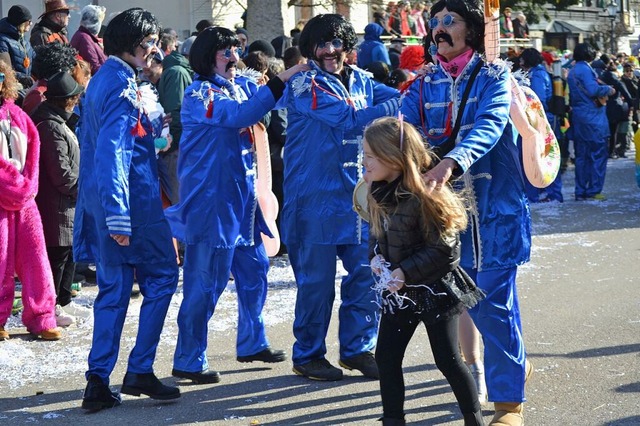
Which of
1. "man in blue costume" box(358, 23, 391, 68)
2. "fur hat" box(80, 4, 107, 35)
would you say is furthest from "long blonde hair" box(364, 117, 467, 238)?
"man in blue costume" box(358, 23, 391, 68)

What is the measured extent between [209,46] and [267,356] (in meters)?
1.80

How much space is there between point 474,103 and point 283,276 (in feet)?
14.6

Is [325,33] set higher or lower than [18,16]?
lower

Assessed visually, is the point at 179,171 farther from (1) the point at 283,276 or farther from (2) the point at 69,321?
(1) the point at 283,276

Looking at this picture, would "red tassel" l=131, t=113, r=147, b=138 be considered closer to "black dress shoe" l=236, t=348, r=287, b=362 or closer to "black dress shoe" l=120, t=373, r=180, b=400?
"black dress shoe" l=120, t=373, r=180, b=400

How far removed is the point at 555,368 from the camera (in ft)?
19.9

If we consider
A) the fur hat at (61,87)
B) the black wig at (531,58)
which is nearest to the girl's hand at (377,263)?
the fur hat at (61,87)

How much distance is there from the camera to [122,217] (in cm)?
540

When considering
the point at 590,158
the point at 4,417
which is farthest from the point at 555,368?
the point at 590,158

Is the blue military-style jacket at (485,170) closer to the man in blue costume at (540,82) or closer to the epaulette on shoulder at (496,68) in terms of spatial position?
the epaulette on shoulder at (496,68)

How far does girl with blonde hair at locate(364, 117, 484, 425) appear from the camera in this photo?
4.44 meters

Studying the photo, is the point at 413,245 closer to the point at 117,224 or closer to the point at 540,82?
the point at 117,224

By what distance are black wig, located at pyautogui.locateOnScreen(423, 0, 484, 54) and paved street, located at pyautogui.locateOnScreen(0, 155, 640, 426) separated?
177 centimetres

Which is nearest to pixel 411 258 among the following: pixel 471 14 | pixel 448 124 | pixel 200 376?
pixel 448 124
